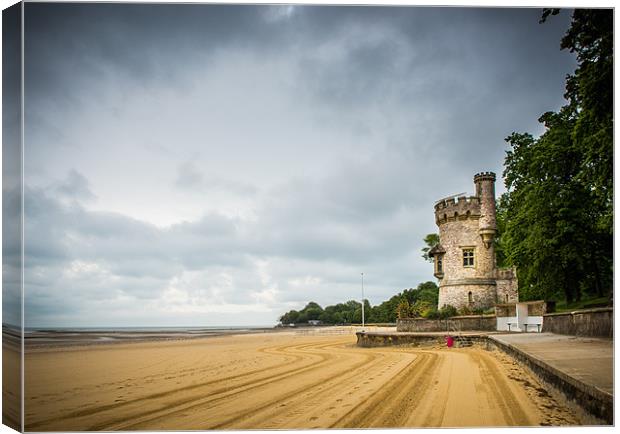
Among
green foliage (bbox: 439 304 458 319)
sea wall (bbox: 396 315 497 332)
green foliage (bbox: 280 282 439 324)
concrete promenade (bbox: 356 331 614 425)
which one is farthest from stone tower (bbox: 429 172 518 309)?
concrete promenade (bbox: 356 331 614 425)

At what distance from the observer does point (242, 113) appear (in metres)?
9.30

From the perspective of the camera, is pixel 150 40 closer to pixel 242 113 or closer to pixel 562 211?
pixel 242 113

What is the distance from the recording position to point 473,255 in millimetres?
21984

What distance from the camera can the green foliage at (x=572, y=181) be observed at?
20.9 ft

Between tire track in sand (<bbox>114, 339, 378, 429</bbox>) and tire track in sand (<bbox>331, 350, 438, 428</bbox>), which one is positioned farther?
tire track in sand (<bbox>114, 339, 378, 429</bbox>)

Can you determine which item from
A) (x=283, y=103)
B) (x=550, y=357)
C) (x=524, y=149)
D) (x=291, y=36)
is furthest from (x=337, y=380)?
(x=524, y=149)

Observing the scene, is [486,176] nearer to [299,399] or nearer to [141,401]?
[299,399]

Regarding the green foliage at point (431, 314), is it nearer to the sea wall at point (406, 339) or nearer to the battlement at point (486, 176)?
the sea wall at point (406, 339)

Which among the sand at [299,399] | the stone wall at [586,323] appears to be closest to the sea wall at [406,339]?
the stone wall at [586,323]

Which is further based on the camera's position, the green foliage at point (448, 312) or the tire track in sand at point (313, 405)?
the green foliage at point (448, 312)

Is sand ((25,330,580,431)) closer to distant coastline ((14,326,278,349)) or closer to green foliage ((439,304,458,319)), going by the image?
distant coastline ((14,326,278,349))

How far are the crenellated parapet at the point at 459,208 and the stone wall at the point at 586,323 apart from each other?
9.97 metres

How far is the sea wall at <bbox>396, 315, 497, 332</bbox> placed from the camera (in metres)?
18.1

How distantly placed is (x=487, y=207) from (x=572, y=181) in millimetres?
9736
